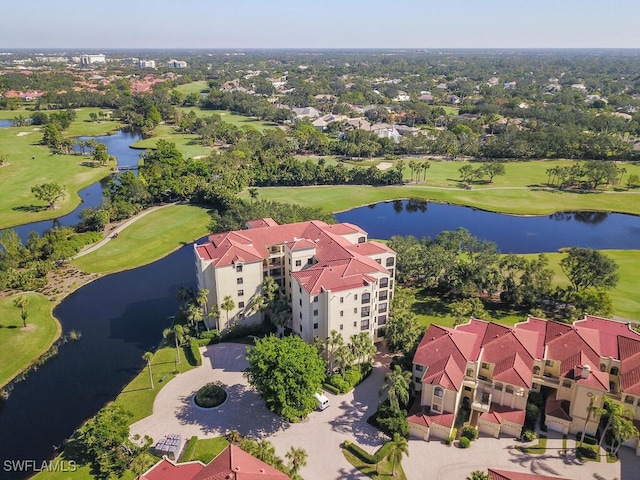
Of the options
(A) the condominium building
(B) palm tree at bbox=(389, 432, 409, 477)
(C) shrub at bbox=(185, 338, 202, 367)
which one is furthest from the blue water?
(B) palm tree at bbox=(389, 432, 409, 477)

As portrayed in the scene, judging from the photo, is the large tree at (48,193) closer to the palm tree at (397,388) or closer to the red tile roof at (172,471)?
the red tile roof at (172,471)

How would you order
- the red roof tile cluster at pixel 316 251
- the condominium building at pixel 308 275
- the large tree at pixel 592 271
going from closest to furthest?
1. the condominium building at pixel 308 275
2. the red roof tile cluster at pixel 316 251
3. the large tree at pixel 592 271

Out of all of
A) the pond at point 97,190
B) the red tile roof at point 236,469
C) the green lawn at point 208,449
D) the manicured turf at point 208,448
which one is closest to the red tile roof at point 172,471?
the red tile roof at point 236,469

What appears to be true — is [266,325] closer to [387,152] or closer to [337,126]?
[387,152]

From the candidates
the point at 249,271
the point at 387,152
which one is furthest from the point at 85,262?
the point at 387,152

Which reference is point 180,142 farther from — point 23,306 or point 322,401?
point 322,401
